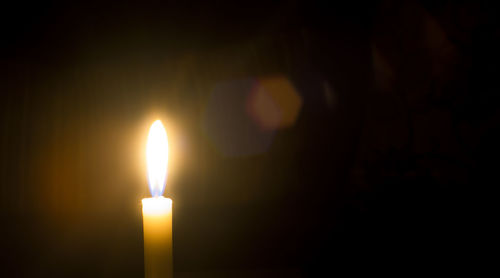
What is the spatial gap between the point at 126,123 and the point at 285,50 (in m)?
0.41

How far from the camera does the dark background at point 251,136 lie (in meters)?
0.71

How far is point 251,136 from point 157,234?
0.46m

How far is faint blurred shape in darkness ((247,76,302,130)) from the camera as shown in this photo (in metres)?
0.84

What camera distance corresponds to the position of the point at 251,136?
84cm

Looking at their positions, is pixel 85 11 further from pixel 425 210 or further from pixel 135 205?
pixel 425 210

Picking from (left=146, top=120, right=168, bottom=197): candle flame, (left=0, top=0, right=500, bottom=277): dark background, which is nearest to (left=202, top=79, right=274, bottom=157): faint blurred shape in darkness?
(left=0, top=0, right=500, bottom=277): dark background

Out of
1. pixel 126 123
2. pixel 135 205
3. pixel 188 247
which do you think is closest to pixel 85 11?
pixel 126 123

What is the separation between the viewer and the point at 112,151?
2.46 ft

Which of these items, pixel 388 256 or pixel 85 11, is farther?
pixel 388 256

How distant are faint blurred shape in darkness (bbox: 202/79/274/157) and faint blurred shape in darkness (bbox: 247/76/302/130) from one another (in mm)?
13

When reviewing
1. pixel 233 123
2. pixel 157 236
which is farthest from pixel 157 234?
pixel 233 123

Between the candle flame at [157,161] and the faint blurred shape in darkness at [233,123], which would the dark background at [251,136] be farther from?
the candle flame at [157,161]

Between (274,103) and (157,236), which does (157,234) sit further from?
(274,103)

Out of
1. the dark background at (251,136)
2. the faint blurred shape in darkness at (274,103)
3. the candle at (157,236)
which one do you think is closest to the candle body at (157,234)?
the candle at (157,236)
